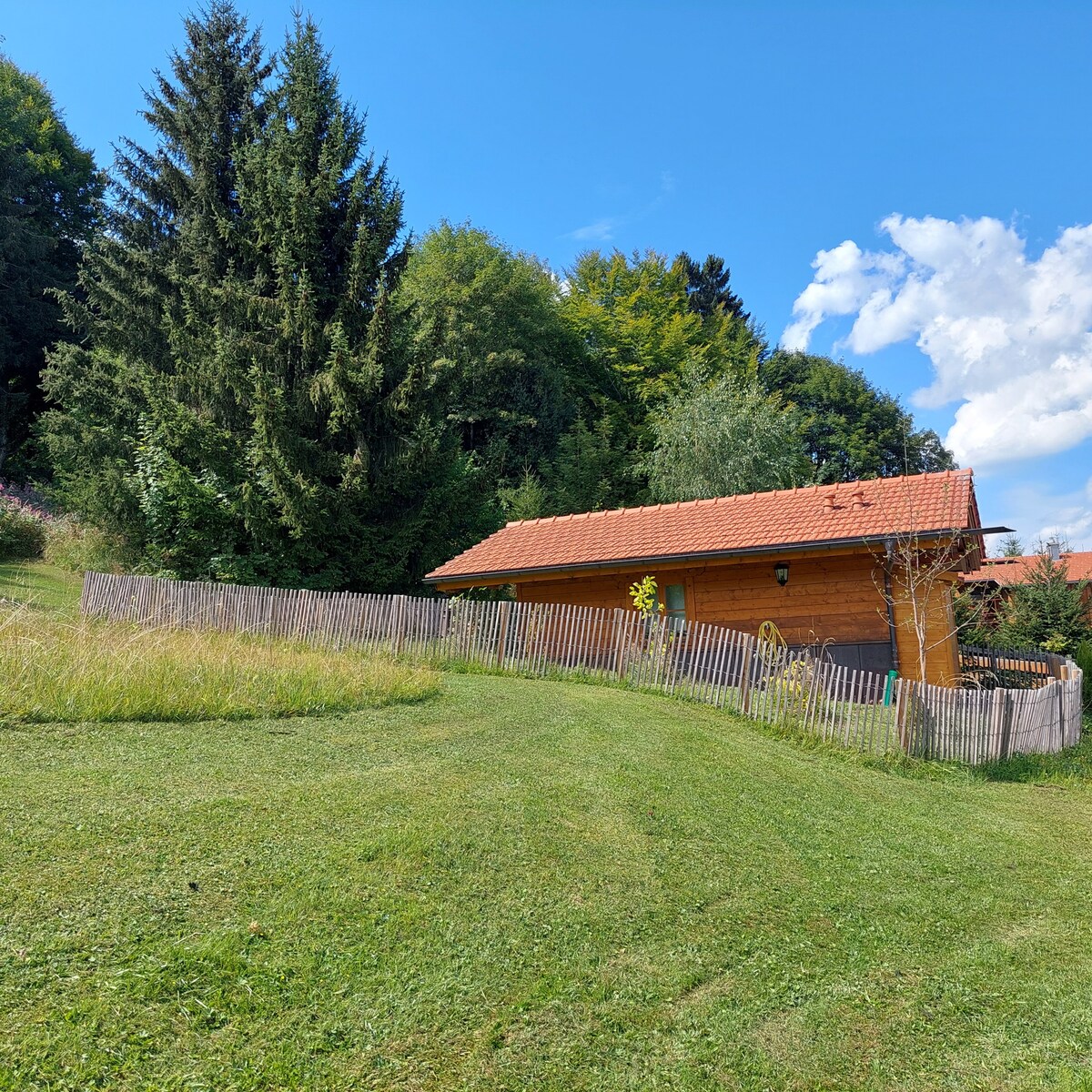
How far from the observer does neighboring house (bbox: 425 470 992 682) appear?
14.2 meters

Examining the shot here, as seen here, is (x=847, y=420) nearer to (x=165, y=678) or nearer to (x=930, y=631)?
(x=930, y=631)

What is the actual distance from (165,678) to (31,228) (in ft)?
110

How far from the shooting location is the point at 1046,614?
2222cm

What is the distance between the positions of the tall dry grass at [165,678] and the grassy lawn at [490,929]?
1.57 ft

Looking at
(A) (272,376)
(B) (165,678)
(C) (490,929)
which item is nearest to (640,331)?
(A) (272,376)

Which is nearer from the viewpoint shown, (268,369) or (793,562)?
(793,562)

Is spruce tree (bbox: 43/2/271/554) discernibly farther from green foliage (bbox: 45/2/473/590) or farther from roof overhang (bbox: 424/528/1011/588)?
roof overhang (bbox: 424/528/1011/588)

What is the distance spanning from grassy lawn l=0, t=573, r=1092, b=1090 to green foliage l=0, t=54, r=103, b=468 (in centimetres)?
2972

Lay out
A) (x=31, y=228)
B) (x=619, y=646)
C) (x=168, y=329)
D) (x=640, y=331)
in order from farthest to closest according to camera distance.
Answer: (x=640, y=331), (x=31, y=228), (x=168, y=329), (x=619, y=646)

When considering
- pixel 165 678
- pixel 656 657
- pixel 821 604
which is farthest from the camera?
pixel 821 604

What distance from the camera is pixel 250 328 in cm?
1939

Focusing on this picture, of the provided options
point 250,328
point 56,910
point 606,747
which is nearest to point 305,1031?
point 56,910

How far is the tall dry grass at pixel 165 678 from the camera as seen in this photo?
7336 mm

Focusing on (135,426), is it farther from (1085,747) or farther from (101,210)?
(1085,747)
